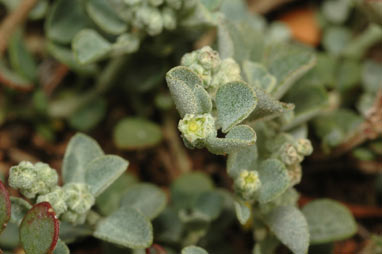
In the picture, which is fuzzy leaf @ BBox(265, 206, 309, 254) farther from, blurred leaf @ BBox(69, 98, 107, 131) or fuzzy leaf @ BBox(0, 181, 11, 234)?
blurred leaf @ BBox(69, 98, 107, 131)

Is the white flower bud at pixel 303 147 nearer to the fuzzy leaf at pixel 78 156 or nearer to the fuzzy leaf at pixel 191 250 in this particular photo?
the fuzzy leaf at pixel 191 250

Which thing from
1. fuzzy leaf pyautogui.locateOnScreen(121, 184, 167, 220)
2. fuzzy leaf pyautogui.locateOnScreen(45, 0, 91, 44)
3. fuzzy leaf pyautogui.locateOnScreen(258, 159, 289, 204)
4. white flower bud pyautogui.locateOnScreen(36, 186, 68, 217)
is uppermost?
fuzzy leaf pyautogui.locateOnScreen(45, 0, 91, 44)

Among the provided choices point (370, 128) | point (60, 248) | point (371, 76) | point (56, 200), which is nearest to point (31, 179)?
point (56, 200)

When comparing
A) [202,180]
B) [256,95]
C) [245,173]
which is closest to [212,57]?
[256,95]

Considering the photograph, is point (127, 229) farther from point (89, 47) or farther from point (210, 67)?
point (89, 47)

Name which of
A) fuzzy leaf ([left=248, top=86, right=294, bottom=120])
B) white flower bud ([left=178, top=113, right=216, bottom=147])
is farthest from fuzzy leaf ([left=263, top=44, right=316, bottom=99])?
white flower bud ([left=178, top=113, right=216, bottom=147])

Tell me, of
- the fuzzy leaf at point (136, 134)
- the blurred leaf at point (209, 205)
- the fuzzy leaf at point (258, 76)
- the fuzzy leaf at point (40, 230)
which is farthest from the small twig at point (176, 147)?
the fuzzy leaf at point (40, 230)

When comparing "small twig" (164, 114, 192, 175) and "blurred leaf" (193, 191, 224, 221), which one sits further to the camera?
"small twig" (164, 114, 192, 175)

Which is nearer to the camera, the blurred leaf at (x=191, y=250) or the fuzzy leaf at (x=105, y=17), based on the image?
the blurred leaf at (x=191, y=250)
